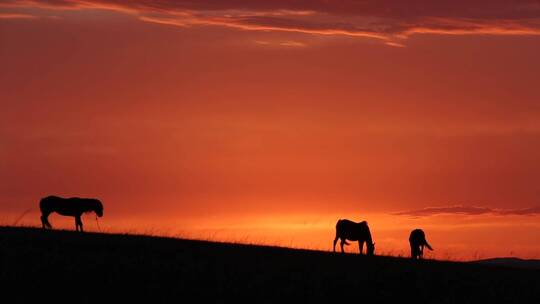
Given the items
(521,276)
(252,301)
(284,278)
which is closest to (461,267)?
(521,276)

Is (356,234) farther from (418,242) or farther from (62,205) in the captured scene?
(62,205)

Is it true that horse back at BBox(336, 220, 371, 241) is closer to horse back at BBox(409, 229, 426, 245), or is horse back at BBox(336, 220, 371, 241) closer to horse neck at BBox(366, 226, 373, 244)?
horse neck at BBox(366, 226, 373, 244)

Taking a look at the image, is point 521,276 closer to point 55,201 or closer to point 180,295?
point 180,295

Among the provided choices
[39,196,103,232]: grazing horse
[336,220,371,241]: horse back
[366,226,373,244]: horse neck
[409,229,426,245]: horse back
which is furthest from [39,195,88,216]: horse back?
[409,229,426,245]: horse back

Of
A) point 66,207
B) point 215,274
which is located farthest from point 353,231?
point 215,274

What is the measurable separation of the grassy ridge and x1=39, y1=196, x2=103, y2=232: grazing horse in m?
5.83

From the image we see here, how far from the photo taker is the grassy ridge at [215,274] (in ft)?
103

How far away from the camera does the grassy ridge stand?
31.2 m

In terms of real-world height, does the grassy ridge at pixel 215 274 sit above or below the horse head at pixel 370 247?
below

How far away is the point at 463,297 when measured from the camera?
35.6 metres

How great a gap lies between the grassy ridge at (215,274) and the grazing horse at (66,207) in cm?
583

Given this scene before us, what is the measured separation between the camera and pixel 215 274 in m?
34.5

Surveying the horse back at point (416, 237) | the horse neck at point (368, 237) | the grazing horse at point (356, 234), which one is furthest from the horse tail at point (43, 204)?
the horse back at point (416, 237)

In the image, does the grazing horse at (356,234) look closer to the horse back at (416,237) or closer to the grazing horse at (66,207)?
the horse back at (416,237)
